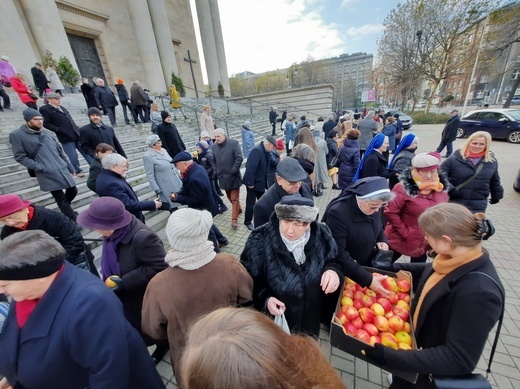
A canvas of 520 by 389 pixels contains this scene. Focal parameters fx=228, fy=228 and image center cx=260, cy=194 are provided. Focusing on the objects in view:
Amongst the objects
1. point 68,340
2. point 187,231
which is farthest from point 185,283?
point 68,340

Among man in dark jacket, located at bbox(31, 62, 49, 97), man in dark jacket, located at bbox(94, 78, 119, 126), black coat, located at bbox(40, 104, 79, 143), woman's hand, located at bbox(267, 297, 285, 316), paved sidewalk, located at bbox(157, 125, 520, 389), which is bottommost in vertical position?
paved sidewalk, located at bbox(157, 125, 520, 389)

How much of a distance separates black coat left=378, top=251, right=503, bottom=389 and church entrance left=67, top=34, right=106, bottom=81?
65.7ft

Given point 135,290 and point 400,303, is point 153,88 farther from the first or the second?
point 400,303

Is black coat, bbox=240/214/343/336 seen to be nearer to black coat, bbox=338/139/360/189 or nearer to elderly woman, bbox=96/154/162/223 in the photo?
elderly woman, bbox=96/154/162/223

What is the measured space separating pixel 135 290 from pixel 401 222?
3.09 metres

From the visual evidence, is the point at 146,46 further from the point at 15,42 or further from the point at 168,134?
the point at 168,134

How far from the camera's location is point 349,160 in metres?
5.54

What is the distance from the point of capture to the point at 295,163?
2816 mm

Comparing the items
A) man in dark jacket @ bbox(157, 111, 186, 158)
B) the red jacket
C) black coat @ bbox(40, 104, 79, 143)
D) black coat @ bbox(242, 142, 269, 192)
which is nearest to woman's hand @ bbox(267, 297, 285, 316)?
the red jacket

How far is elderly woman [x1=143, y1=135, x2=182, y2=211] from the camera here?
14.0 feet

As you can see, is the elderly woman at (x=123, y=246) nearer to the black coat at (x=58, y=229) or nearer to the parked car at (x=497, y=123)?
the black coat at (x=58, y=229)

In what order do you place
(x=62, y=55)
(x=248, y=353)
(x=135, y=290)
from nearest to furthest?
1. (x=248, y=353)
2. (x=135, y=290)
3. (x=62, y=55)

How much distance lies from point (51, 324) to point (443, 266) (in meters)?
2.27

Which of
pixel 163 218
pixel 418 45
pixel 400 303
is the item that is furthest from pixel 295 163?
pixel 418 45
